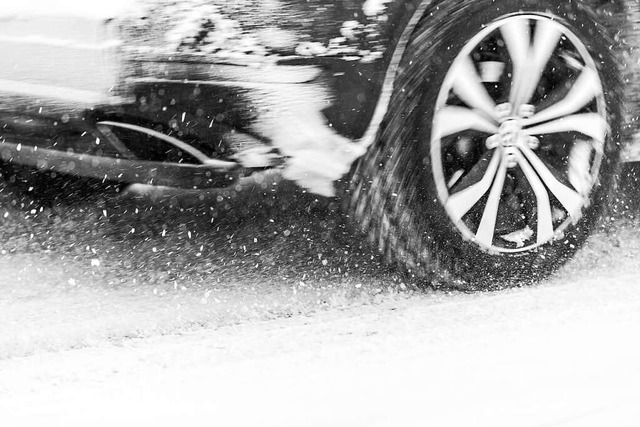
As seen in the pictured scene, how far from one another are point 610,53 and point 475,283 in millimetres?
800

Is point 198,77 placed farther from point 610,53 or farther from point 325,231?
point 610,53

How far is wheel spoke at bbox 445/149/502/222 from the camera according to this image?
225 cm

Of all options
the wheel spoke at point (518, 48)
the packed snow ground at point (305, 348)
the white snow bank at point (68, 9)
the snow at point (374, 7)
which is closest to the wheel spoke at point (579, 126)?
the wheel spoke at point (518, 48)

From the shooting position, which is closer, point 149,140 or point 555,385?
point 555,385

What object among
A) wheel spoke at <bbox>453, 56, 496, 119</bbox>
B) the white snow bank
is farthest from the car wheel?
the white snow bank

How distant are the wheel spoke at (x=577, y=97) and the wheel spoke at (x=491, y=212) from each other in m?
0.19

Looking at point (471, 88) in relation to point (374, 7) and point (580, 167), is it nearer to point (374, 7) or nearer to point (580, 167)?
point (374, 7)

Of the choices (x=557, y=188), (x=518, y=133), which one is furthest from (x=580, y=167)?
(x=518, y=133)

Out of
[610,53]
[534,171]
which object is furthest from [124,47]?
[610,53]

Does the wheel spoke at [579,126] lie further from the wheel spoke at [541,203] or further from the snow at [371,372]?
the snow at [371,372]

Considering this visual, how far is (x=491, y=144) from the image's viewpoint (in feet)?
7.40

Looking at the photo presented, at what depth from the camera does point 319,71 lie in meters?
2.06

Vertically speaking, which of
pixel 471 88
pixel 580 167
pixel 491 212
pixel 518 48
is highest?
pixel 518 48

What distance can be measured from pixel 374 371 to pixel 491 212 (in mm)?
709
